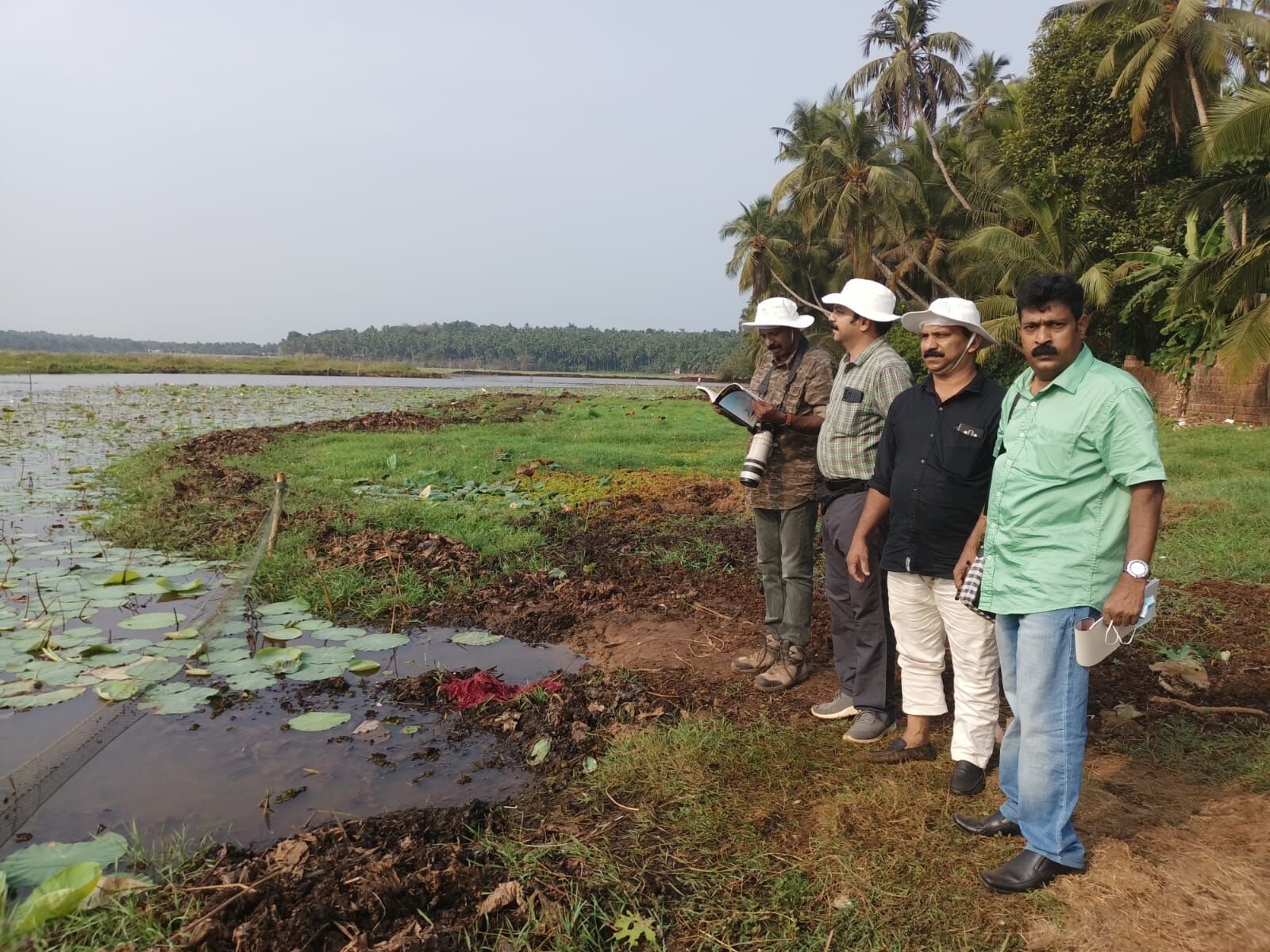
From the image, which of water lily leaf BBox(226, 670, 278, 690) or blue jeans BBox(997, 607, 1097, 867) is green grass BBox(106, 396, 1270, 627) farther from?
blue jeans BBox(997, 607, 1097, 867)

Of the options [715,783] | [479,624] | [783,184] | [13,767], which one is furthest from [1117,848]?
[783,184]

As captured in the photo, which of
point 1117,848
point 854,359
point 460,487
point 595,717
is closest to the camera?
point 1117,848

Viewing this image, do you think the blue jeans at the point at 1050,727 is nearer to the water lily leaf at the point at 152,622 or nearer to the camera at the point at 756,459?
the camera at the point at 756,459

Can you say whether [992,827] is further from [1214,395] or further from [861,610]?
[1214,395]

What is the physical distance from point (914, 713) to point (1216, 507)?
666 cm

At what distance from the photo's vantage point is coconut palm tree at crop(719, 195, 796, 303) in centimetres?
3762

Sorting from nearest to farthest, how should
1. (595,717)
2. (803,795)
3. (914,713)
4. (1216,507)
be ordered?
(803,795), (914,713), (595,717), (1216,507)

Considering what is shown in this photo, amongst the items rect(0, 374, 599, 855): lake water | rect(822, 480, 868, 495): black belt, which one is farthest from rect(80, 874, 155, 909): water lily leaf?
rect(822, 480, 868, 495): black belt

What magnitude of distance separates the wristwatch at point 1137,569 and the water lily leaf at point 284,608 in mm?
4964

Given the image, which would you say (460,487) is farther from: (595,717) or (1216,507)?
(1216,507)

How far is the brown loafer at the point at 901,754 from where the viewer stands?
333 centimetres

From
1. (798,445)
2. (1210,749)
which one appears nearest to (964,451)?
(798,445)

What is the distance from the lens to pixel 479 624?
5527 millimetres

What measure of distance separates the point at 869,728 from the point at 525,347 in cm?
12118
